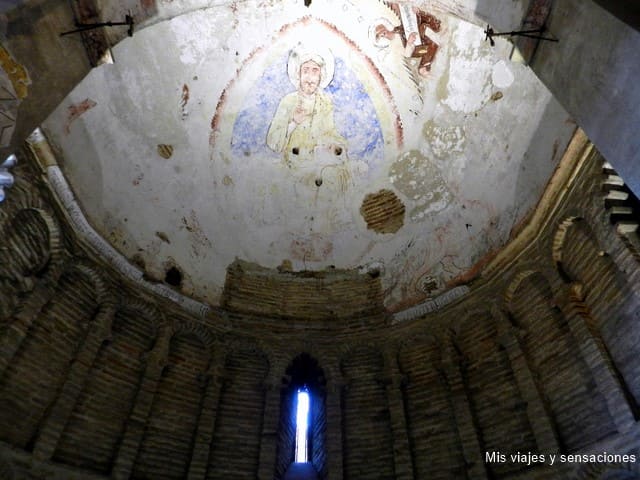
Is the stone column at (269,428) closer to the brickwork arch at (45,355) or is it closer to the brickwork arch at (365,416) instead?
the brickwork arch at (365,416)

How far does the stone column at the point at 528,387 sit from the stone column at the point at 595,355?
872 mm

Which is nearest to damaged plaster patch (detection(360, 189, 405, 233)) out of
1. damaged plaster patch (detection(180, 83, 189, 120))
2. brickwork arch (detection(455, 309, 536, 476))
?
brickwork arch (detection(455, 309, 536, 476))

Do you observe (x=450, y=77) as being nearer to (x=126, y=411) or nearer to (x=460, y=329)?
(x=460, y=329)

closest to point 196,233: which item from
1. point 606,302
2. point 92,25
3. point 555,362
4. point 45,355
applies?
point 45,355

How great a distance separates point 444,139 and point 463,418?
5.05 m

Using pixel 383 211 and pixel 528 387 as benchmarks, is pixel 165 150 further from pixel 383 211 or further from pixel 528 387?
pixel 528 387

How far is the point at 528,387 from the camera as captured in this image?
24.0 feet

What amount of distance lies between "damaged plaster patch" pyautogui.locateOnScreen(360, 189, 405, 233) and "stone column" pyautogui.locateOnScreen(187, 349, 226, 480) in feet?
13.0

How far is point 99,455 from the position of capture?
7238mm

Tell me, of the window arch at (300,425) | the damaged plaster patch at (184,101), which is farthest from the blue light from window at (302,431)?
the damaged plaster patch at (184,101)

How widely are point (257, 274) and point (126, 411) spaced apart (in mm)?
3698

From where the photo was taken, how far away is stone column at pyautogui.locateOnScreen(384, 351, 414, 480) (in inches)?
307

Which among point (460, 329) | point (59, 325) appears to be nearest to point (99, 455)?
point (59, 325)

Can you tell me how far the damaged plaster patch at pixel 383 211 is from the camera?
10.6 meters
